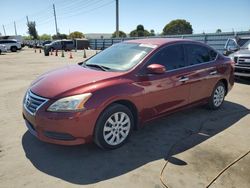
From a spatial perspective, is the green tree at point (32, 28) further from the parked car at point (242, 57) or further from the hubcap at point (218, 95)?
the hubcap at point (218, 95)

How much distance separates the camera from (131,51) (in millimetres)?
4898

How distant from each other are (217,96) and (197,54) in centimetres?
120

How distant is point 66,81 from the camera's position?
4102 millimetres

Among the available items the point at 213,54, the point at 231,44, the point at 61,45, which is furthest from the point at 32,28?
the point at 213,54

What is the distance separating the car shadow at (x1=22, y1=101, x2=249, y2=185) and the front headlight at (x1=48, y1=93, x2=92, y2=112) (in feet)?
2.51

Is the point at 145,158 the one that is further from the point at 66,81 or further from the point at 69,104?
the point at 66,81

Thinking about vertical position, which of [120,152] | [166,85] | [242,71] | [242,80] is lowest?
[242,80]

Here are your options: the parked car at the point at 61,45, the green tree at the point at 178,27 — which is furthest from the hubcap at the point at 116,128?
the green tree at the point at 178,27

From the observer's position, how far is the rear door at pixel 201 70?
5308 mm

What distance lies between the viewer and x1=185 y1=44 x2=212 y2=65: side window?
Result: 5371 mm

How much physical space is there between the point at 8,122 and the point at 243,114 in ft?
16.3

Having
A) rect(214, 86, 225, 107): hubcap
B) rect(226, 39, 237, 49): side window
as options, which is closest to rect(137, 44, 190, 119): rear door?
rect(214, 86, 225, 107): hubcap

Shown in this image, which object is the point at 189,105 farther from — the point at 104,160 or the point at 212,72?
the point at 104,160

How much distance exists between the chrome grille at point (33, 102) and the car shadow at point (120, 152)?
0.66 m
